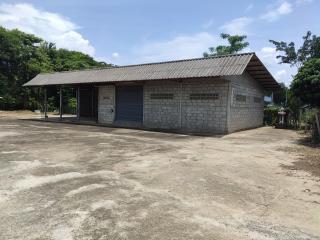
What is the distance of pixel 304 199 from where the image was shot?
17.0 ft

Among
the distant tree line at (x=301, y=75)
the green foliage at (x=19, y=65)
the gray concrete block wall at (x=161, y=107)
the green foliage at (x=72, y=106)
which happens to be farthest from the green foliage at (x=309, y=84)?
the green foliage at (x=19, y=65)

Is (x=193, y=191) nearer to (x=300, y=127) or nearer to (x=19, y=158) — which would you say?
(x=19, y=158)

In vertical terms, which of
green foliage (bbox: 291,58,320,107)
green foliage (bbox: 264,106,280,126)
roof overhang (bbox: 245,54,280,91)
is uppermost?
roof overhang (bbox: 245,54,280,91)

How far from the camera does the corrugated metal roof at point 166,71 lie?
14.9m

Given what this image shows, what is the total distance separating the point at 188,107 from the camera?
16.6 metres

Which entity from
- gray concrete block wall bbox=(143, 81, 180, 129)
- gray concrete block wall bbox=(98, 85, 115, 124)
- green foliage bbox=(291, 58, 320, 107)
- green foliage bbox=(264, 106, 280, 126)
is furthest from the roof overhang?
gray concrete block wall bbox=(98, 85, 115, 124)

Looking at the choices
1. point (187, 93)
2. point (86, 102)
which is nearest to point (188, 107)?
point (187, 93)

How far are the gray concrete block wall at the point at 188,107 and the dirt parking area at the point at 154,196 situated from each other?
6716mm

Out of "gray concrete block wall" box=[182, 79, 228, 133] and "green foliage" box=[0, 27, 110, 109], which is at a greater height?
"green foliage" box=[0, 27, 110, 109]

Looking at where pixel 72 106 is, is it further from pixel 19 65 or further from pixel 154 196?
pixel 154 196

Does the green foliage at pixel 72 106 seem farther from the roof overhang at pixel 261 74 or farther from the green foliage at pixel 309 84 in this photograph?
the green foliage at pixel 309 84

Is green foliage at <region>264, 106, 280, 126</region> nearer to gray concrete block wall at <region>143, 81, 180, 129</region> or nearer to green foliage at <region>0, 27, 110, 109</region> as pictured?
gray concrete block wall at <region>143, 81, 180, 129</region>

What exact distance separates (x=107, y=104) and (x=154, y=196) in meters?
16.1

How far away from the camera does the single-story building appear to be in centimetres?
1554
